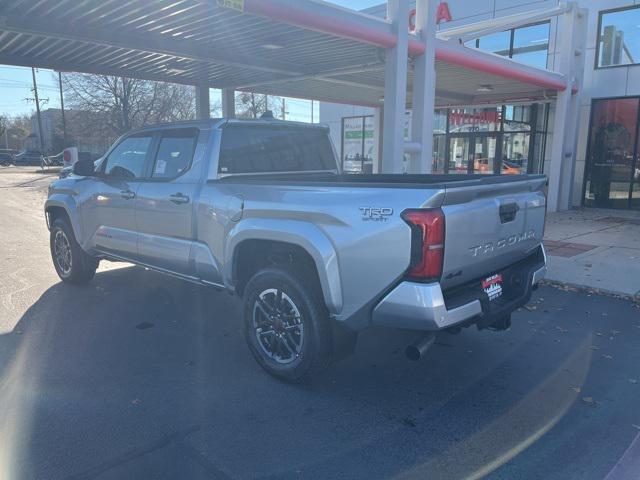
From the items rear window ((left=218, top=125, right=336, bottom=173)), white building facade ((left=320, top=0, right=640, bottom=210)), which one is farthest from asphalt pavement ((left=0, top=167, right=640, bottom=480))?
white building facade ((left=320, top=0, right=640, bottom=210))

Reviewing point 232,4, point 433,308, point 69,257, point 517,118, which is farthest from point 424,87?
point 517,118

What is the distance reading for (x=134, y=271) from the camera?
24.5 ft

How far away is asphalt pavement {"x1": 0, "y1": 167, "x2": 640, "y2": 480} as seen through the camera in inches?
114

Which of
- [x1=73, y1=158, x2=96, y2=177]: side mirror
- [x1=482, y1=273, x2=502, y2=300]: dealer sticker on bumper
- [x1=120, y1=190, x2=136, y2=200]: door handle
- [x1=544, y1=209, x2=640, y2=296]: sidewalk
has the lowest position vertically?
[x1=544, y1=209, x2=640, y2=296]: sidewalk

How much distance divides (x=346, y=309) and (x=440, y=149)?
16667 mm

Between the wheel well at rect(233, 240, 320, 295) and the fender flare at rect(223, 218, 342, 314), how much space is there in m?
0.10

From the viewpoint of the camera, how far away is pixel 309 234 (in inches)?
136

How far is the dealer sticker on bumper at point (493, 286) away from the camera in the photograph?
361cm

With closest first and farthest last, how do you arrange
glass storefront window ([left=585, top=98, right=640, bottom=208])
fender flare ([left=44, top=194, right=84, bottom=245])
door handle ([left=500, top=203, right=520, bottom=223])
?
door handle ([left=500, top=203, right=520, bottom=223]) < fender flare ([left=44, top=194, right=84, bottom=245]) < glass storefront window ([left=585, top=98, right=640, bottom=208])

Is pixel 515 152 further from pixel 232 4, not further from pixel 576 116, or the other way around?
pixel 232 4

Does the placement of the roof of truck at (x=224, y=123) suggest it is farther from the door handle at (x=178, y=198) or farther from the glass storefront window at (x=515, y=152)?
Result: the glass storefront window at (x=515, y=152)

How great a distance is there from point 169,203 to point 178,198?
17 centimetres

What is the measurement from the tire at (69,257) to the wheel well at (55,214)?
6cm

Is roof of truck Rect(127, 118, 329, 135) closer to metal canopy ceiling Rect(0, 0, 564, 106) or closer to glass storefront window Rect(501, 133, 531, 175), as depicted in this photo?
metal canopy ceiling Rect(0, 0, 564, 106)
